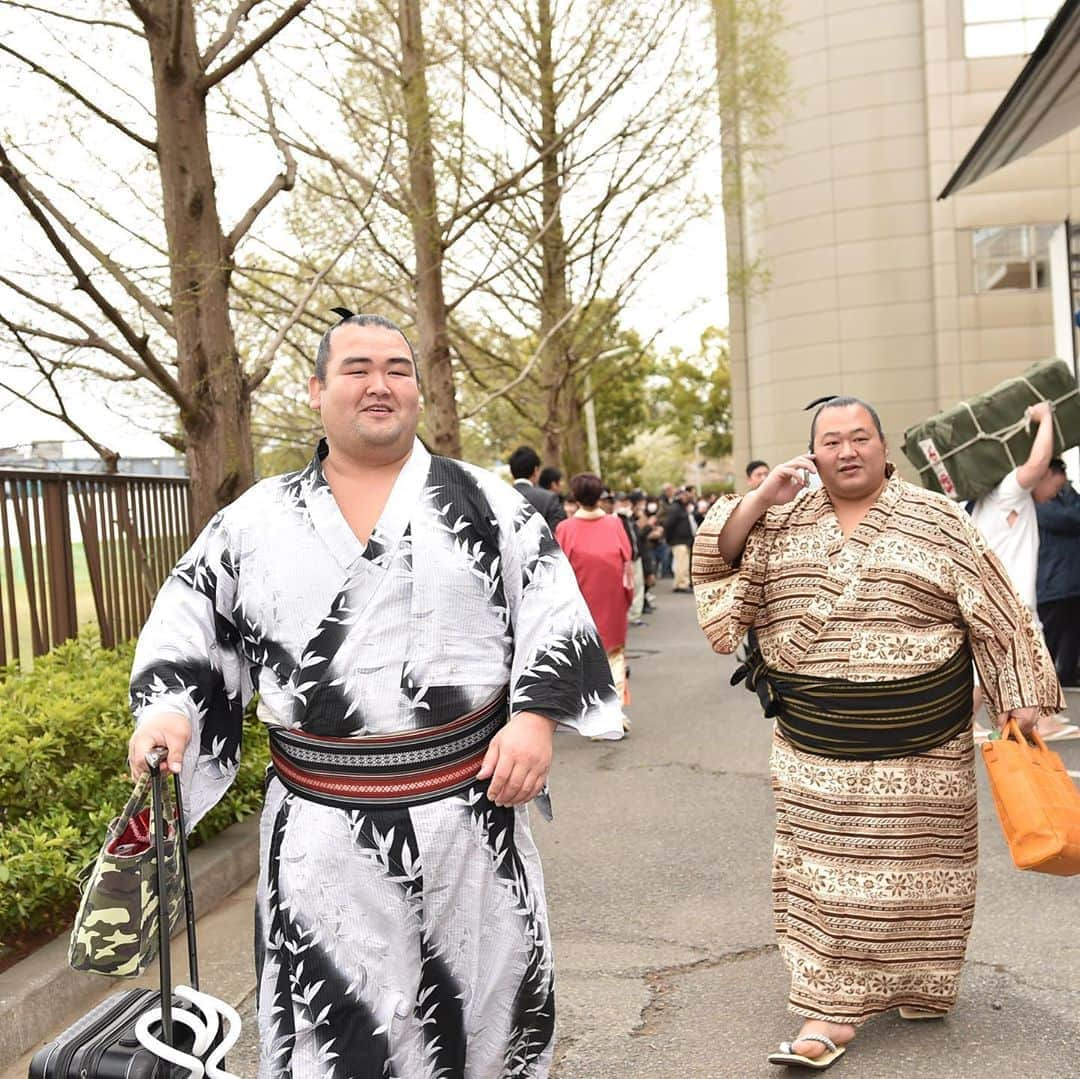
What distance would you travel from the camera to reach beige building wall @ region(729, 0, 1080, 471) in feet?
96.7

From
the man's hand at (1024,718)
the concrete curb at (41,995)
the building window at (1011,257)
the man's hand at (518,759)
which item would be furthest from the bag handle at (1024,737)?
the building window at (1011,257)

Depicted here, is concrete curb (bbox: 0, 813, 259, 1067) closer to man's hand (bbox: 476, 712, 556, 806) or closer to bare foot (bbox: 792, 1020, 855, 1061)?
man's hand (bbox: 476, 712, 556, 806)

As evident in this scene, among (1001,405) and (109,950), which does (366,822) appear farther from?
(1001,405)

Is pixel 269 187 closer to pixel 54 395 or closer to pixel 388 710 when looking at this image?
pixel 54 395

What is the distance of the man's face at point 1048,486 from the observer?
8.50 m

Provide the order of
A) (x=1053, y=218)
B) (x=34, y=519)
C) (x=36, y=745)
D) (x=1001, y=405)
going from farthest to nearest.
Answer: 1. (x=1053, y=218)
2. (x=1001, y=405)
3. (x=34, y=519)
4. (x=36, y=745)

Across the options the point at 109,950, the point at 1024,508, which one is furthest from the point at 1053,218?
the point at 109,950

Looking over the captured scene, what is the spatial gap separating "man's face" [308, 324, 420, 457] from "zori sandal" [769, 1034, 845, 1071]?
197cm

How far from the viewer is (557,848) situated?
6.40 m

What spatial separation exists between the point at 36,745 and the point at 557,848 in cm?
249

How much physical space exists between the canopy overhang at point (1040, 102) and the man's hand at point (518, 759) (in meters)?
7.66

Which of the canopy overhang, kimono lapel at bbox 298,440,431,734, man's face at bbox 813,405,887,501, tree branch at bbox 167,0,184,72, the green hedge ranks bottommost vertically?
the green hedge

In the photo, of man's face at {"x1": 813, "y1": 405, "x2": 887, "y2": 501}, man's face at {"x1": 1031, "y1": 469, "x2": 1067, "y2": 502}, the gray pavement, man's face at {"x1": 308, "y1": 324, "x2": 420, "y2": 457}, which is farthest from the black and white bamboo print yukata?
A: man's face at {"x1": 1031, "y1": 469, "x2": 1067, "y2": 502}

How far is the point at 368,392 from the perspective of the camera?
3023 mm
